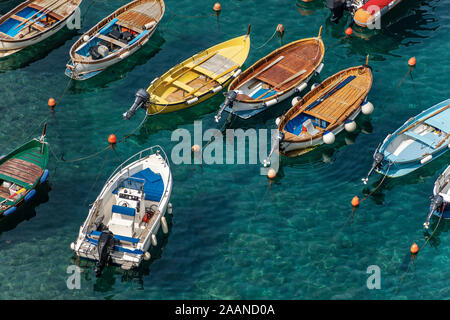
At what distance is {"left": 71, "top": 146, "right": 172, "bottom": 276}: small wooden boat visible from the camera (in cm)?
5438

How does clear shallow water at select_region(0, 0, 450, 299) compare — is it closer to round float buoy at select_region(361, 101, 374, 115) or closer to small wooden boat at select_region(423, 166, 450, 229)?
small wooden boat at select_region(423, 166, 450, 229)

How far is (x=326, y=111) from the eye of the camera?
212 feet

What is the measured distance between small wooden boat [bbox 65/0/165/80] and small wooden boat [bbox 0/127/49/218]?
10243mm

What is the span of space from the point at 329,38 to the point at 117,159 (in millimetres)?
24203

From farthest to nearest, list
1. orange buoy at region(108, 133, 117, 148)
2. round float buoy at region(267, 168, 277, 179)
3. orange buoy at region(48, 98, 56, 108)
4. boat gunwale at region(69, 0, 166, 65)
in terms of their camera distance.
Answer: boat gunwale at region(69, 0, 166, 65) → orange buoy at region(48, 98, 56, 108) → orange buoy at region(108, 133, 117, 148) → round float buoy at region(267, 168, 277, 179)

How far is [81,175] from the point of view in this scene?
204 ft

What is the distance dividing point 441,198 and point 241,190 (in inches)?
599

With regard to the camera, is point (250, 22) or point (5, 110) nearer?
point (5, 110)

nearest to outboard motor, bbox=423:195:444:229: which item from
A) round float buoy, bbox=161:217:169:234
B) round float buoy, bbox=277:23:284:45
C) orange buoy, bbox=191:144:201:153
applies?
orange buoy, bbox=191:144:201:153

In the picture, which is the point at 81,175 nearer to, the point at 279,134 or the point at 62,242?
the point at 62,242

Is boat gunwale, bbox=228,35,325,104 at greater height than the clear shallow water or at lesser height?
greater

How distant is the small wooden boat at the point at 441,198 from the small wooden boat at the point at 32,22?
3755 centimetres
